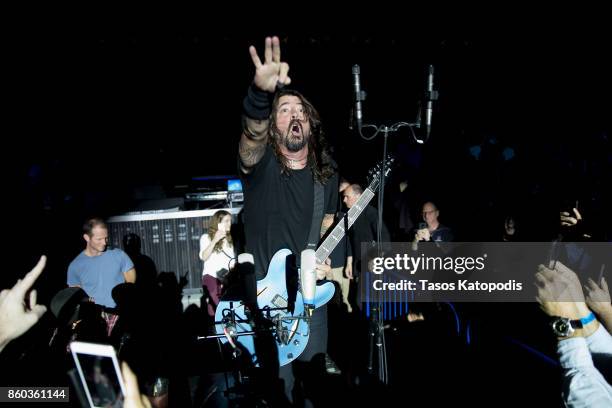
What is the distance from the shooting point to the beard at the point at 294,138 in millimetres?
2619

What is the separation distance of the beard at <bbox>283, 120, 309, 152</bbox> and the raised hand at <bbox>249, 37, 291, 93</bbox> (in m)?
0.80

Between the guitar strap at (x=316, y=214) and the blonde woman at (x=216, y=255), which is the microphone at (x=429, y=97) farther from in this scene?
the blonde woman at (x=216, y=255)

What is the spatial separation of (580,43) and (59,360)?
9.40m

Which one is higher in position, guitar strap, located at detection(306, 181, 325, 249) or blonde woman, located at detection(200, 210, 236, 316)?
guitar strap, located at detection(306, 181, 325, 249)

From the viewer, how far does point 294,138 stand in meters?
2.62

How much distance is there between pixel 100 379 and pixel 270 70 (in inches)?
59.0

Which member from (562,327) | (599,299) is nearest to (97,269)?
(562,327)

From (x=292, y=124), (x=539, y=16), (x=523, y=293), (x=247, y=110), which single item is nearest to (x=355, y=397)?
(x=523, y=293)

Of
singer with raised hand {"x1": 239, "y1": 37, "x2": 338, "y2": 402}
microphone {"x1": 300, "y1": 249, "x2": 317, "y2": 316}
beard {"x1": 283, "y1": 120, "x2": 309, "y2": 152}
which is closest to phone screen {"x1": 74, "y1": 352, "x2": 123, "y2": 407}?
microphone {"x1": 300, "y1": 249, "x2": 317, "y2": 316}

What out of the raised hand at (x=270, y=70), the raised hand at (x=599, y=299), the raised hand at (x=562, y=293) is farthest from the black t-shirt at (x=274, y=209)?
the raised hand at (x=599, y=299)

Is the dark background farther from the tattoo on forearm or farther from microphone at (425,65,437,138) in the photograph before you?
the tattoo on forearm

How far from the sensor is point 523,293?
12.5ft

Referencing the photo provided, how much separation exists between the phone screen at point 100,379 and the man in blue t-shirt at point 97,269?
3.36m

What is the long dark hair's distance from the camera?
2.62 metres
